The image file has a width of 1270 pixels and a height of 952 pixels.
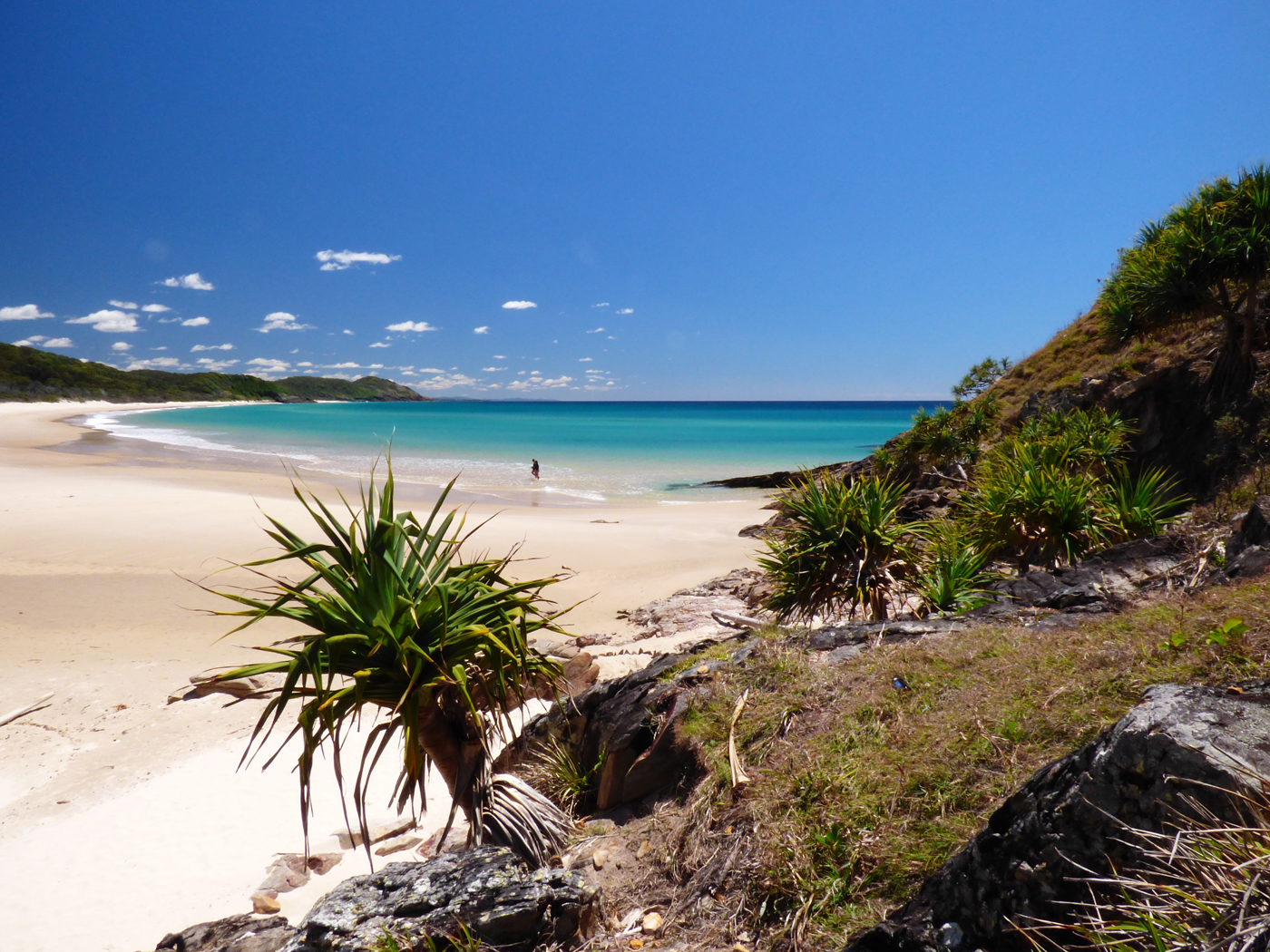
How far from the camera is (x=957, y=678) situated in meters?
4.58

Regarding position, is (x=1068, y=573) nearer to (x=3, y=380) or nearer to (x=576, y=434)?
(x=576, y=434)

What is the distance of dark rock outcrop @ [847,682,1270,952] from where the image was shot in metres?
2.22

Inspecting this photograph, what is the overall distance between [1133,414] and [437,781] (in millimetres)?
15151

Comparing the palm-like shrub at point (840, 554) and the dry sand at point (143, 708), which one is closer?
the dry sand at point (143, 708)

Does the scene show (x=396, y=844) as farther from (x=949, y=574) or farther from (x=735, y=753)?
(x=949, y=574)

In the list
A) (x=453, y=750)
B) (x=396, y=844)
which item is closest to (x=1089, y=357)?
(x=453, y=750)

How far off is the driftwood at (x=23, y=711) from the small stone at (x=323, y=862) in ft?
17.5

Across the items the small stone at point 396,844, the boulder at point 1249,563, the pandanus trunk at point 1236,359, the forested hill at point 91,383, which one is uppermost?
the forested hill at point 91,383

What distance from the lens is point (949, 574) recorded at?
729 centimetres

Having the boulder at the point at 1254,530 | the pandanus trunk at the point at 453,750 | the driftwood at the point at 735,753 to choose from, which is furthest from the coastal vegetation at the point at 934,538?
the pandanus trunk at the point at 453,750

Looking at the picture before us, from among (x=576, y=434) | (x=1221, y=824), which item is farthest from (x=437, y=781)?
(x=576, y=434)

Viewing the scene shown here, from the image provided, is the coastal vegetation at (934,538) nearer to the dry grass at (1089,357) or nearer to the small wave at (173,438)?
the dry grass at (1089,357)

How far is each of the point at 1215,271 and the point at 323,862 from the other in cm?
1513

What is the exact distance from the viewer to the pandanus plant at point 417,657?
3.87m
